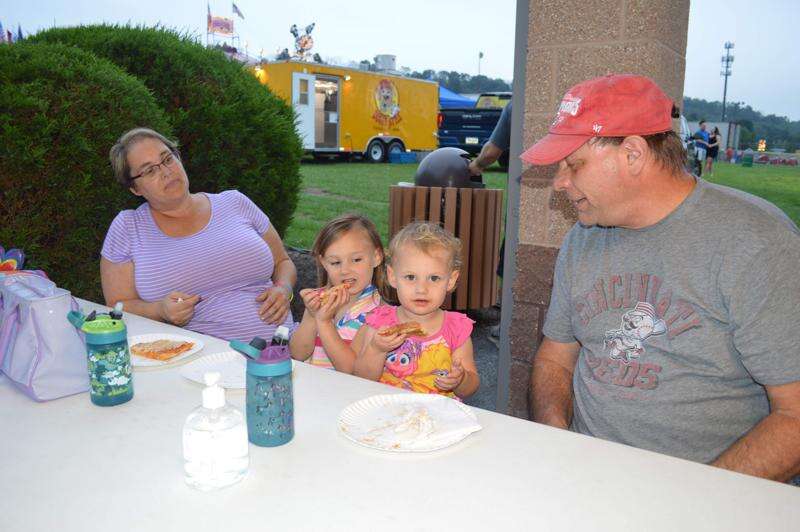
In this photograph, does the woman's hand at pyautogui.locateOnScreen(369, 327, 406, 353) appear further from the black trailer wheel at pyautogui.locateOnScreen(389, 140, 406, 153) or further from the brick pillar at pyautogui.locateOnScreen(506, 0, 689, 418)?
the black trailer wheel at pyautogui.locateOnScreen(389, 140, 406, 153)

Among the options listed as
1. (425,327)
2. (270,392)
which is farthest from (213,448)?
(425,327)

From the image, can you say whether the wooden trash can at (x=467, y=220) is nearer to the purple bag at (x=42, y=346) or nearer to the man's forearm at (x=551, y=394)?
the man's forearm at (x=551, y=394)

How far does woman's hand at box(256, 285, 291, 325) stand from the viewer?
296 cm

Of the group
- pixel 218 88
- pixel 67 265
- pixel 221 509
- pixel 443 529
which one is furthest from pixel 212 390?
pixel 218 88

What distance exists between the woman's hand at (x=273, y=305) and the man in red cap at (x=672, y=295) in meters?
1.52

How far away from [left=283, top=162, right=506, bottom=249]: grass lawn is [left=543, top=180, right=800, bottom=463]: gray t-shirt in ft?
13.9

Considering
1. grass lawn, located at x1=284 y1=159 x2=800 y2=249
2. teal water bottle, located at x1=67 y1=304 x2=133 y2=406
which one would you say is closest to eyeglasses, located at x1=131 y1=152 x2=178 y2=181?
teal water bottle, located at x1=67 y1=304 x2=133 y2=406

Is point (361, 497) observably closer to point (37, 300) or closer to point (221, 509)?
point (221, 509)

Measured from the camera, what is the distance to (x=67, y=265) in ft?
11.8

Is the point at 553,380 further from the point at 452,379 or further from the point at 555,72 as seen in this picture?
the point at 555,72

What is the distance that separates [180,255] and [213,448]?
189 centimetres

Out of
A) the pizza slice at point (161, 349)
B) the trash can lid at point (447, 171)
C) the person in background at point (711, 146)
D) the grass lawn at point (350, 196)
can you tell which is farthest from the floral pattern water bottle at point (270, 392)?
the person in background at point (711, 146)

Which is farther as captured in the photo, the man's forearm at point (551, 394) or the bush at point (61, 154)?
the bush at point (61, 154)

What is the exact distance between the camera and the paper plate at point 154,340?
1.92m
